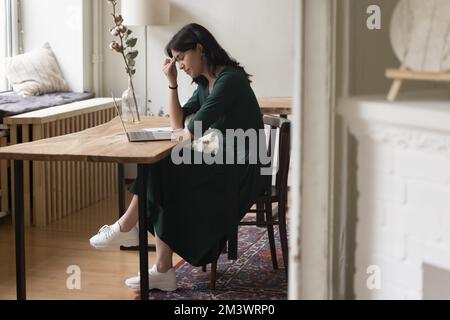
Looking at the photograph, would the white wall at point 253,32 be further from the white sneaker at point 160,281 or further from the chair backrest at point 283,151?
the white sneaker at point 160,281

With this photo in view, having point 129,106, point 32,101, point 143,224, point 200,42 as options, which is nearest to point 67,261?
point 129,106

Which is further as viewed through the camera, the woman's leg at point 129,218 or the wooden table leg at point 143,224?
the woman's leg at point 129,218

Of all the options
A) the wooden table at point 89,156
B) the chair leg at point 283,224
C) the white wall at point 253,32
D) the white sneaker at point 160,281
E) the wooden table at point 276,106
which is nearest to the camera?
the wooden table at point 89,156

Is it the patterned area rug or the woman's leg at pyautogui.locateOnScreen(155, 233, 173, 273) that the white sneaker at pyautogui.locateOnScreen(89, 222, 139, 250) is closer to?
the woman's leg at pyautogui.locateOnScreen(155, 233, 173, 273)

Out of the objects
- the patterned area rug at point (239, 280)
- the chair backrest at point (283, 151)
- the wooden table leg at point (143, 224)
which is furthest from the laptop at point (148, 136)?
the patterned area rug at point (239, 280)

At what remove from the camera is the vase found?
15.5 ft

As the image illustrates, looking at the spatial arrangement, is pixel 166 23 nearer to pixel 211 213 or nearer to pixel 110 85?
pixel 110 85

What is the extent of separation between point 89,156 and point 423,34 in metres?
1.94

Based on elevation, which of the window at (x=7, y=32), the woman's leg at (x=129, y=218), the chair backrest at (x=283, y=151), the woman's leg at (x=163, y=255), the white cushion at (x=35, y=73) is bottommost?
the woman's leg at (x=163, y=255)

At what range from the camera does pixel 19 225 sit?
3828 millimetres

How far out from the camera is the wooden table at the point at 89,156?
3645mm

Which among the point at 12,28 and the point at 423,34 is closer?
the point at 423,34

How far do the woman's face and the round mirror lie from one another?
2.32m

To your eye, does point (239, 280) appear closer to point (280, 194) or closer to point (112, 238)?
point (280, 194)
